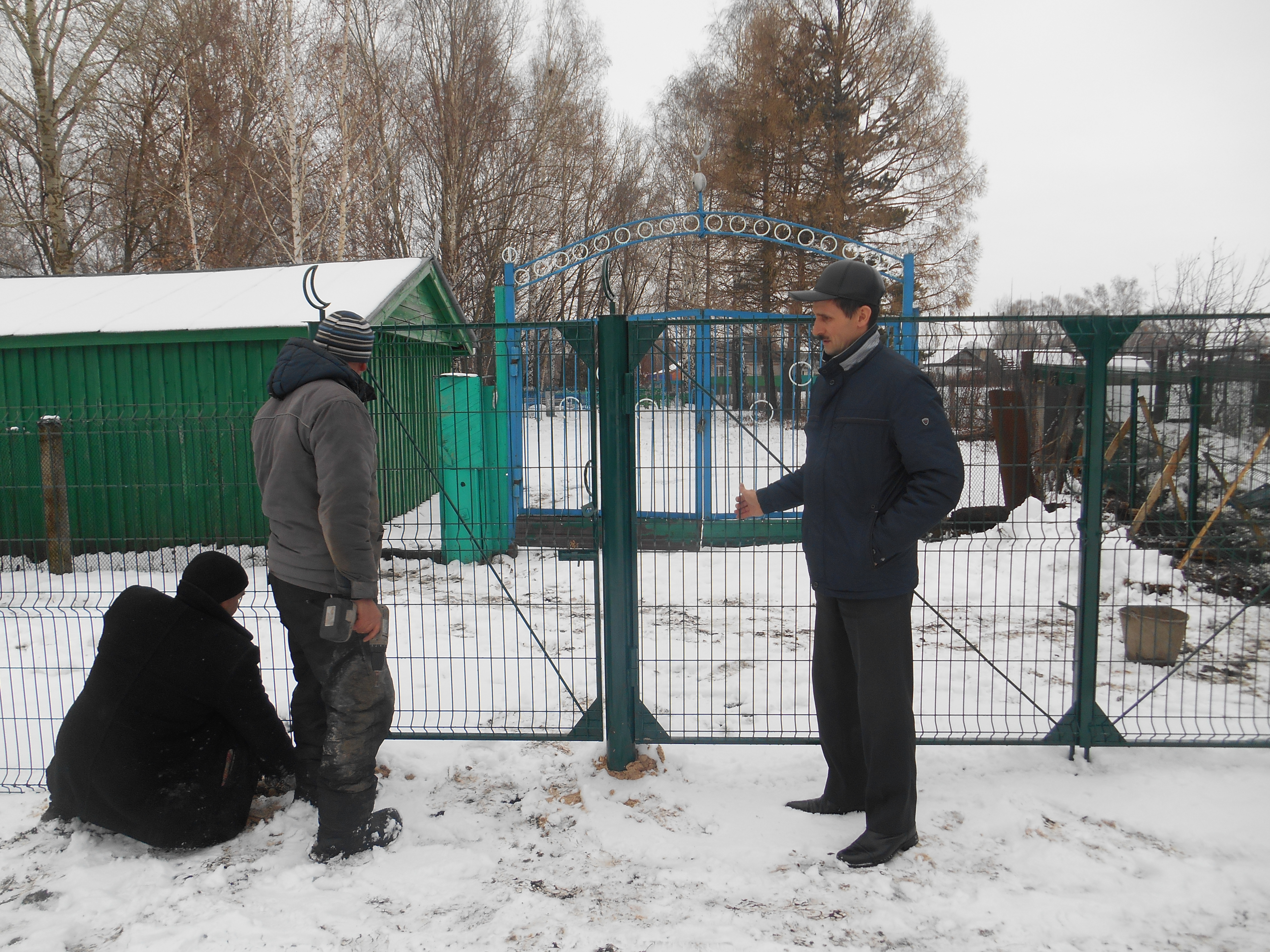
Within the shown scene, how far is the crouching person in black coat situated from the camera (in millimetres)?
2885

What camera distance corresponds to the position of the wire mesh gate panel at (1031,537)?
362 cm

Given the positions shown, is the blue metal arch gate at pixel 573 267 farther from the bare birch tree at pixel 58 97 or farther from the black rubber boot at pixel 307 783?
the bare birch tree at pixel 58 97

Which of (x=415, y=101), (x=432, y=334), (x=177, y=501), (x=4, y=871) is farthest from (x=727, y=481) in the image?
(x=415, y=101)

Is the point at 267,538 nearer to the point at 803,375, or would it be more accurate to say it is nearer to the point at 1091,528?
the point at 803,375

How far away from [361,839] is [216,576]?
1179mm

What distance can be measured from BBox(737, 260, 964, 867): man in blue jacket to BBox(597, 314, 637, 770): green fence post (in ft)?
2.79

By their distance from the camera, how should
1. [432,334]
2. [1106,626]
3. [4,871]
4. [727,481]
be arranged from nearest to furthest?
[4,871]
[727,481]
[1106,626]
[432,334]

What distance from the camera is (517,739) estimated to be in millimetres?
3750

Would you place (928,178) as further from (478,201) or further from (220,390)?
(220,390)

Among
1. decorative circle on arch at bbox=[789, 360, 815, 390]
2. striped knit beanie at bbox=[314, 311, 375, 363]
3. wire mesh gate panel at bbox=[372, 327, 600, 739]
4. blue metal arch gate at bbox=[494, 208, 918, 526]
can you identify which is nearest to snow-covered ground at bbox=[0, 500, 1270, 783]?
wire mesh gate panel at bbox=[372, 327, 600, 739]

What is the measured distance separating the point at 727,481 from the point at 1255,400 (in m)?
2.65

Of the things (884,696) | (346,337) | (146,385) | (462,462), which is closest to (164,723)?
(346,337)

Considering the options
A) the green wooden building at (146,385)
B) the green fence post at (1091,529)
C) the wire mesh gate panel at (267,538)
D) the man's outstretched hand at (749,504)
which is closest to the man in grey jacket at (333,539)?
the wire mesh gate panel at (267,538)

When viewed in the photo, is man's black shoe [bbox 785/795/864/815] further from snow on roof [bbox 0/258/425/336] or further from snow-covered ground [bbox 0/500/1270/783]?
snow on roof [bbox 0/258/425/336]
